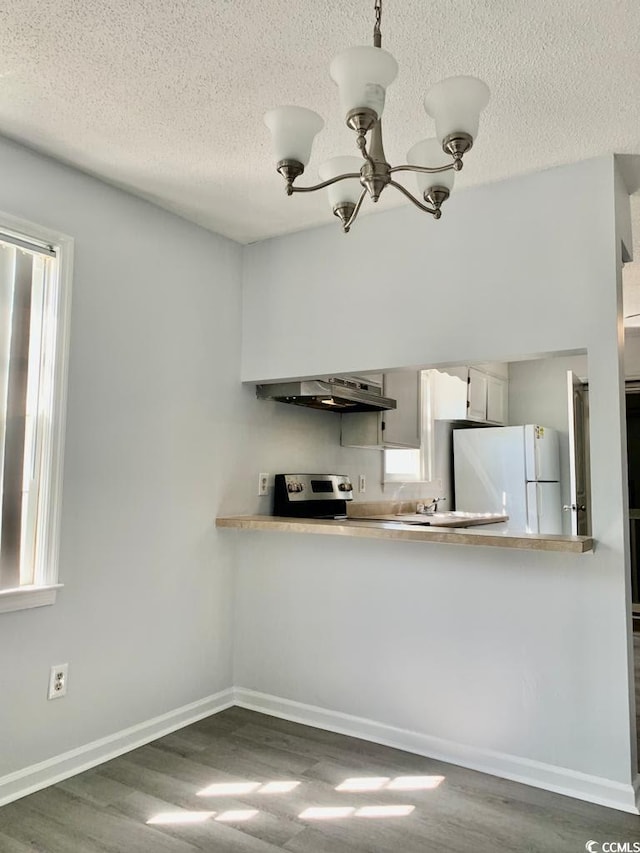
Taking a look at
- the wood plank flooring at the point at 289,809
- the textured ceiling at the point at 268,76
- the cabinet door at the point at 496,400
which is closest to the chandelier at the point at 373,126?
the textured ceiling at the point at 268,76

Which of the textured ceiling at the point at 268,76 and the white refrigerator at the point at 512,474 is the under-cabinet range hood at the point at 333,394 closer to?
the textured ceiling at the point at 268,76

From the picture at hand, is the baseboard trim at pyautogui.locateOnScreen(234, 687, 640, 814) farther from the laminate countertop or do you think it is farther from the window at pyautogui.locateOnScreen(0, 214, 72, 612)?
the window at pyautogui.locateOnScreen(0, 214, 72, 612)

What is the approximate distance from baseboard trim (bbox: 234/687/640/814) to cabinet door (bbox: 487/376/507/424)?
3.30 m

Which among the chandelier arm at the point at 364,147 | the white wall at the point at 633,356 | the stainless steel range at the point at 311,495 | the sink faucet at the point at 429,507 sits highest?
the white wall at the point at 633,356

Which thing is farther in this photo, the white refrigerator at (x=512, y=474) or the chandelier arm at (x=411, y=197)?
the white refrigerator at (x=512, y=474)

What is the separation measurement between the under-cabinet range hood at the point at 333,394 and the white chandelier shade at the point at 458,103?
180 centimetres

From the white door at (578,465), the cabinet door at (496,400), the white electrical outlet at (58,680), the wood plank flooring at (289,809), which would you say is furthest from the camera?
the cabinet door at (496,400)

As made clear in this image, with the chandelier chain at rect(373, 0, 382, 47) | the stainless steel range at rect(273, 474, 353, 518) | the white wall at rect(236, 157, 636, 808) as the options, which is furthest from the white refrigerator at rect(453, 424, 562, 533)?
the chandelier chain at rect(373, 0, 382, 47)

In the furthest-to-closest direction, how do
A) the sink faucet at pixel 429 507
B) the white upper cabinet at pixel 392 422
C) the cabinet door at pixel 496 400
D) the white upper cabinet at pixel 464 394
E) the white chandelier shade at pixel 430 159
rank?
the cabinet door at pixel 496 400
the white upper cabinet at pixel 464 394
the sink faucet at pixel 429 507
the white upper cabinet at pixel 392 422
the white chandelier shade at pixel 430 159

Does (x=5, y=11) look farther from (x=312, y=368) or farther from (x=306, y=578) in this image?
(x=306, y=578)

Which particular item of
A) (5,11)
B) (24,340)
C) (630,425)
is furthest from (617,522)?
(630,425)

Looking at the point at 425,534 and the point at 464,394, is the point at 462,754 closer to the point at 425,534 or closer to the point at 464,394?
the point at 425,534

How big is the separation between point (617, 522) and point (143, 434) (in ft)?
6.26

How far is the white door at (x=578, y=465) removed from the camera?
14.4ft
